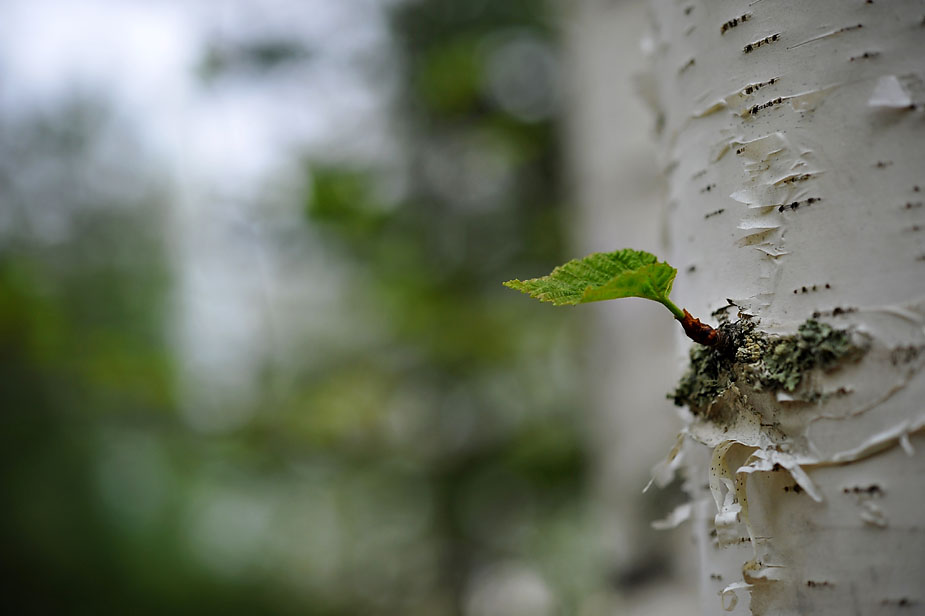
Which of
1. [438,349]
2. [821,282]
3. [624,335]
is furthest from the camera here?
[438,349]

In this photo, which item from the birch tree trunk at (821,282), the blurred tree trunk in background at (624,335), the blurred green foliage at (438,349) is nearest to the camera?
the birch tree trunk at (821,282)

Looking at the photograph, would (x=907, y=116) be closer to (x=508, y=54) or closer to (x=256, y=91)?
(x=508, y=54)

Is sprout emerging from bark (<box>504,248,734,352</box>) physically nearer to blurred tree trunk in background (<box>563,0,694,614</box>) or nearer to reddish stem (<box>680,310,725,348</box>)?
reddish stem (<box>680,310,725,348</box>)

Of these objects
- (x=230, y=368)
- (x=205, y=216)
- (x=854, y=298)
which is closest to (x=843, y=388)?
(x=854, y=298)

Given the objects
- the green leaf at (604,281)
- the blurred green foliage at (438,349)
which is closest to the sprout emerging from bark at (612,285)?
the green leaf at (604,281)

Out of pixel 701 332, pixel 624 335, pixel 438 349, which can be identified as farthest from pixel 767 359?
pixel 438 349

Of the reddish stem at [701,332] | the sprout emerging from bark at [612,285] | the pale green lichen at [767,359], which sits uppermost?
the sprout emerging from bark at [612,285]

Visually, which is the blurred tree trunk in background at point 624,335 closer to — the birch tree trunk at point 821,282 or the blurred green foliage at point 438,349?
the blurred green foliage at point 438,349

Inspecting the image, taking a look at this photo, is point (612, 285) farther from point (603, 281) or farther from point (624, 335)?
point (624, 335)
